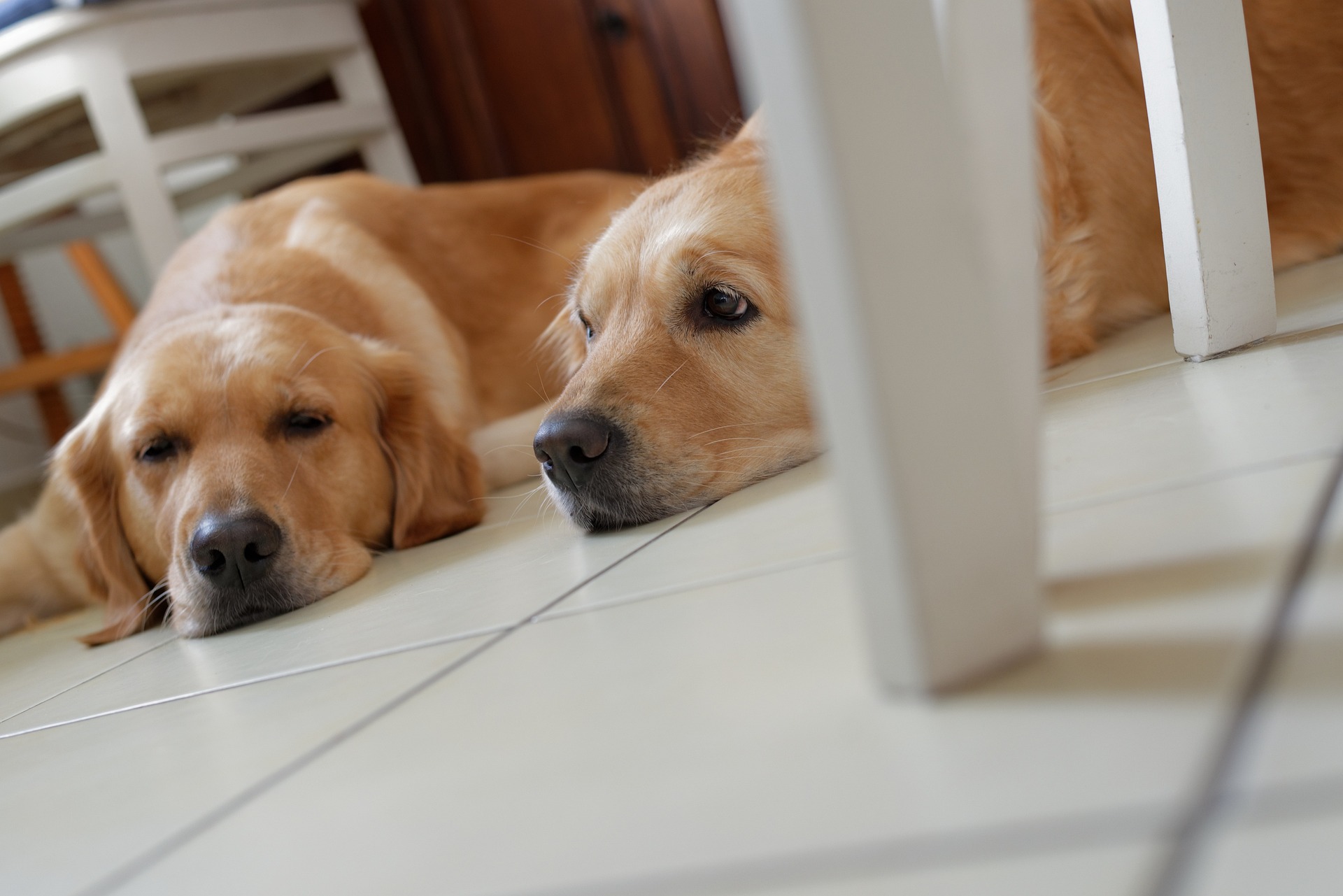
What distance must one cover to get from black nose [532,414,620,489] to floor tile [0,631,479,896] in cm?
52

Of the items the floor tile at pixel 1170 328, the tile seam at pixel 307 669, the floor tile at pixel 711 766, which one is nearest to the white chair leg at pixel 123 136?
the tile seam at pixel 307 669

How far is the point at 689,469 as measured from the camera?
1.65 m

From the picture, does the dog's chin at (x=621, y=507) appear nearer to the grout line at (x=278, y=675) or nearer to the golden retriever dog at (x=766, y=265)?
the golden retriever dog at (x=766, y=265)

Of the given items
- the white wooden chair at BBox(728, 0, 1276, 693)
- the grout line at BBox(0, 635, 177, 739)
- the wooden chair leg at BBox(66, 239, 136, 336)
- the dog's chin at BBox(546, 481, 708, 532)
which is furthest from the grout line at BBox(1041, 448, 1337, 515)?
the wooden chair leg at BBox(66, 239, 136, 336)

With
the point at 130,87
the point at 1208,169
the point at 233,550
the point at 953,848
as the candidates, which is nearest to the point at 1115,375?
the point at 1208,169

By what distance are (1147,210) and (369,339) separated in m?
1.61

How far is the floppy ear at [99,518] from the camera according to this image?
2123mm

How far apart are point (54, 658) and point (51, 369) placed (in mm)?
3488

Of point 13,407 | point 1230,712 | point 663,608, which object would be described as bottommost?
point 13,407

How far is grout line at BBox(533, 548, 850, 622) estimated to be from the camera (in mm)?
1051

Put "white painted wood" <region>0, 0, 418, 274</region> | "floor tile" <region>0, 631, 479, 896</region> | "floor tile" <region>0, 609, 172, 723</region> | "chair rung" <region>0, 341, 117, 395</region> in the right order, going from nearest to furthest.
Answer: "floor tile" <region>0, 631, 479, 896</region>, "floor tile" <region>0, 609, 172, 723</region>, "white painted wood" <region>0, 0, 418, 274</region>, "chair rung" <region>0, 341, 117, 395</region>

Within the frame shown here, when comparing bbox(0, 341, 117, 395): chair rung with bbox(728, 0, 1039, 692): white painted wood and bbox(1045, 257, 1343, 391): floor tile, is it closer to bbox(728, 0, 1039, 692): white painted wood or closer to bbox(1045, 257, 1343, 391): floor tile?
bbox(1045, 257, 1343, 391): floor tile

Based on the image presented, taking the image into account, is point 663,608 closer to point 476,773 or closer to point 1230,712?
point 476,773

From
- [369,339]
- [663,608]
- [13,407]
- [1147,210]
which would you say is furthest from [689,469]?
[13,407]
